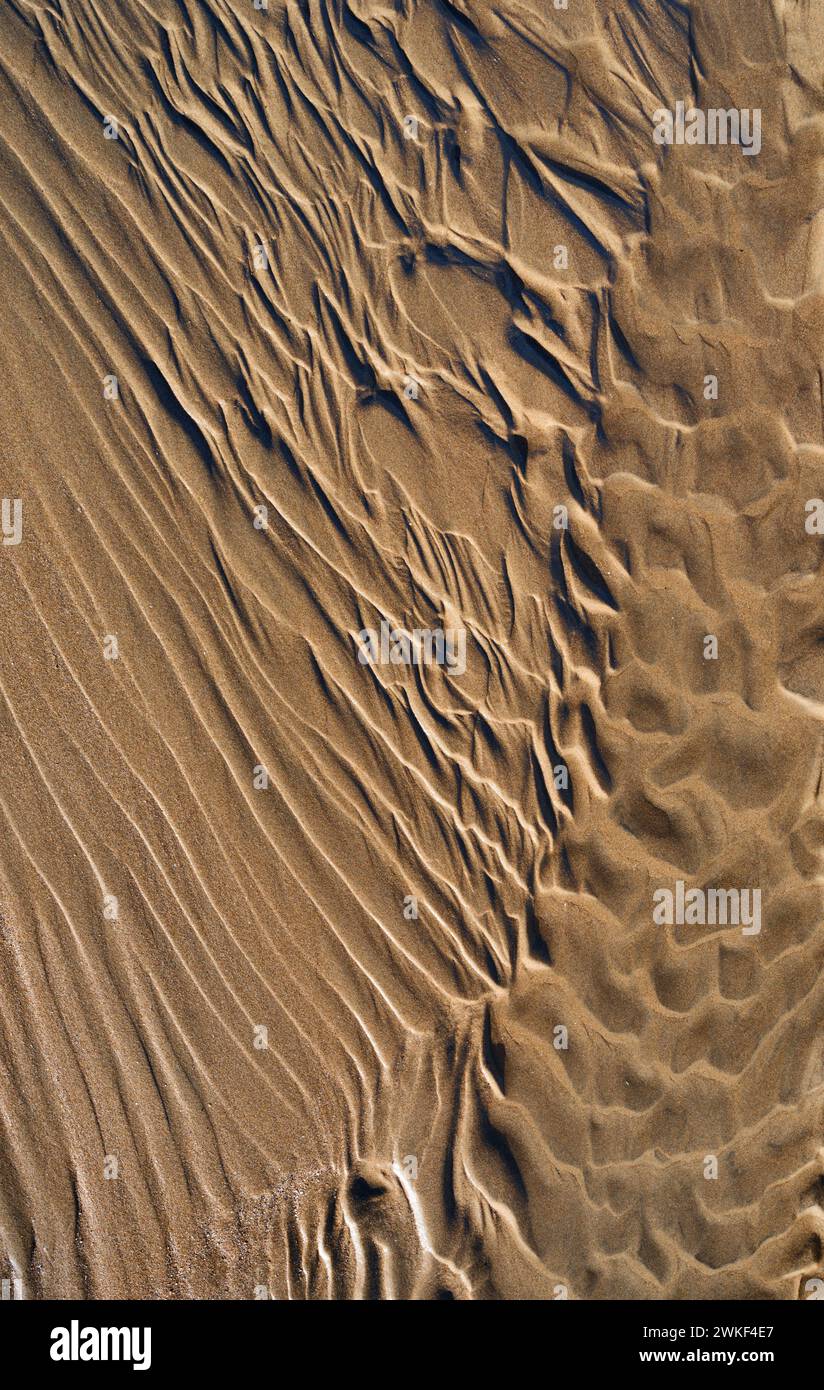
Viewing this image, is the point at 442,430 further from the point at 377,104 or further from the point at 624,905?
the point at 624,905

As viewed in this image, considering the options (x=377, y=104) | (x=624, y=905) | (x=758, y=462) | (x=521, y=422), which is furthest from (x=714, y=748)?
(x=377, y=104)

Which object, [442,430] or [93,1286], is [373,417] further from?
[93,1286]

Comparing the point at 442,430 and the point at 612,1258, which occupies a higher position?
the point at 442,430

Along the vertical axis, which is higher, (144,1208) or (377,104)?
(377,104)

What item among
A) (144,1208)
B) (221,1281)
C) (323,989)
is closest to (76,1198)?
(144,1208)

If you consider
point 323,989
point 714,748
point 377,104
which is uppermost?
point 377,104

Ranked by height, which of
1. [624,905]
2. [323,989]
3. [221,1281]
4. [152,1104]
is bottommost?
[221,1281]
